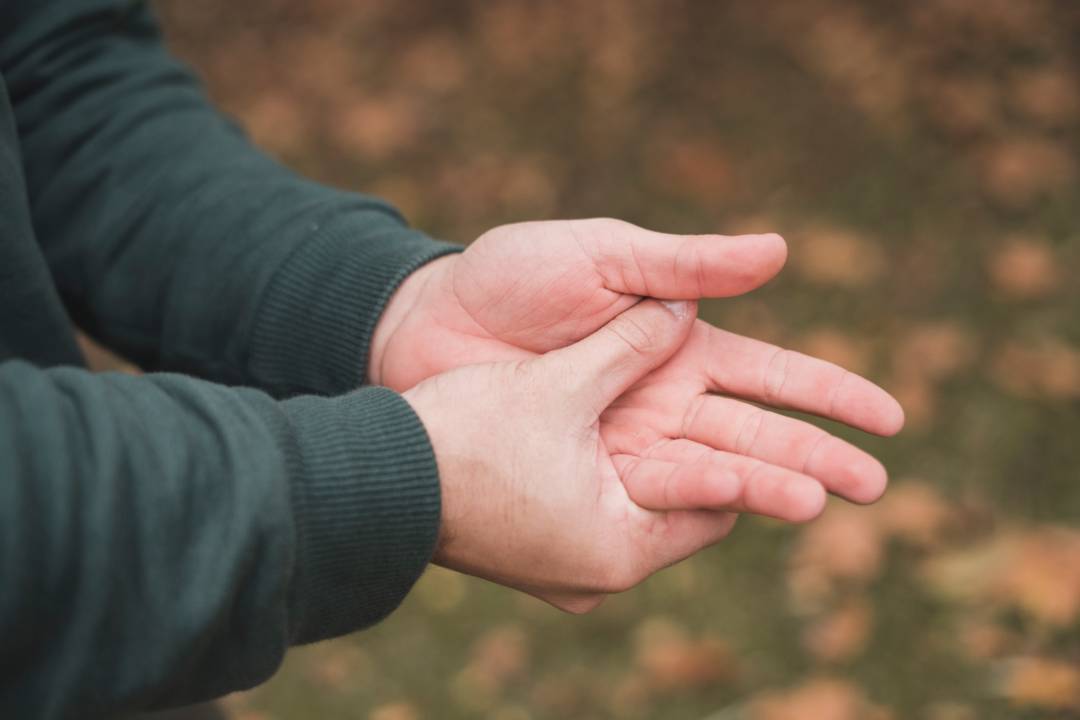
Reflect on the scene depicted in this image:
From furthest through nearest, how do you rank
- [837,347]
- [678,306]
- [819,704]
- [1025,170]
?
[1025,170], [837,347], [819,704], [678,306]

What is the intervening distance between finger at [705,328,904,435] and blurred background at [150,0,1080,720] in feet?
3.65

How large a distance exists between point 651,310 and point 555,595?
0.38 metres

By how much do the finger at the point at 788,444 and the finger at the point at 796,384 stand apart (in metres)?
0.04

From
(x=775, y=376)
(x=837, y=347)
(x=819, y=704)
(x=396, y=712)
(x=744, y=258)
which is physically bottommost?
(x=396, y=712)

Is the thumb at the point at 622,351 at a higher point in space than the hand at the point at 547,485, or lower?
higher

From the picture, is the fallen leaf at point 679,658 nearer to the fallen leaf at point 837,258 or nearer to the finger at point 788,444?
the finger at point 788,444

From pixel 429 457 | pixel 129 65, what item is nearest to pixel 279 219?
pixel 129 65

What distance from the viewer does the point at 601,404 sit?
1.26 metres

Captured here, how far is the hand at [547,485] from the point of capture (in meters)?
1.17

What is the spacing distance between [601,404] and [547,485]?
0.44ft

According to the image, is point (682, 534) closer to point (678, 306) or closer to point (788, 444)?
point (788, 444)

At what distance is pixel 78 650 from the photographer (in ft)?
2.75

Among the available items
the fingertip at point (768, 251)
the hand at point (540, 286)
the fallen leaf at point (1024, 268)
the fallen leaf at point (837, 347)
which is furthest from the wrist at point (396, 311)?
the fallen leaf at point (1024, 268)

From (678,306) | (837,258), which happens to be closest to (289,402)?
(678,306)
